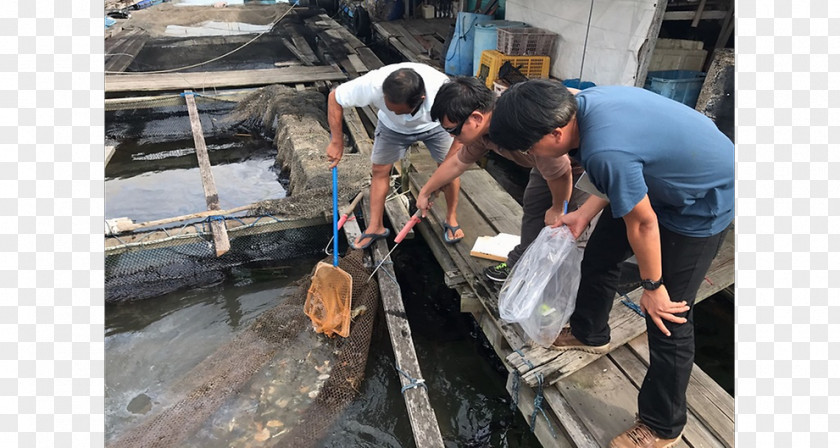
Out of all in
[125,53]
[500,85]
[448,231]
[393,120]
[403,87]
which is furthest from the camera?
[125,53]

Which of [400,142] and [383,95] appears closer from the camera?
[383,95]

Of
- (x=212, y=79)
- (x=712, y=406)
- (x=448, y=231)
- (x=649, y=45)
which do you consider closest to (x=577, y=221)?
(x=712, y=406)

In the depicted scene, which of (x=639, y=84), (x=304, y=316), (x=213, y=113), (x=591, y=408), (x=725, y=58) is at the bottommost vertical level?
(x=213, y=113)

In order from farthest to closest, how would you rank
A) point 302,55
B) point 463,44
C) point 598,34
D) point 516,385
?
point 302,55
point 463,44
point 598,34
point 516,385

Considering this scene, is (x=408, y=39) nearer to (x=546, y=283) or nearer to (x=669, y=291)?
(x=546, y=283)

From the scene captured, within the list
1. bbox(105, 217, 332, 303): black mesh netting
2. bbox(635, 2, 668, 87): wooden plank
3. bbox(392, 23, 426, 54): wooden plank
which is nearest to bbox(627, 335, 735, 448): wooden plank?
bbox(105, 217, 332, 303): black mesh netting

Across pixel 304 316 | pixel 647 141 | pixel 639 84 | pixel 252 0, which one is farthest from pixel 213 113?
pixel 252 0

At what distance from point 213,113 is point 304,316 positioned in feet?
22.8

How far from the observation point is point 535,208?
10.2 feet

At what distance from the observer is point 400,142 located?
3.83 meters

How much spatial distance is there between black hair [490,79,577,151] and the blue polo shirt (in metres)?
0.10

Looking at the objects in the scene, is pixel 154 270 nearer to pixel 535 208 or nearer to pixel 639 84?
pixel 535 208

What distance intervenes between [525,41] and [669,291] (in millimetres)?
5704

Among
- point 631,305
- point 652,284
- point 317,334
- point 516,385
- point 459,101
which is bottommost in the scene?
point 317,334
